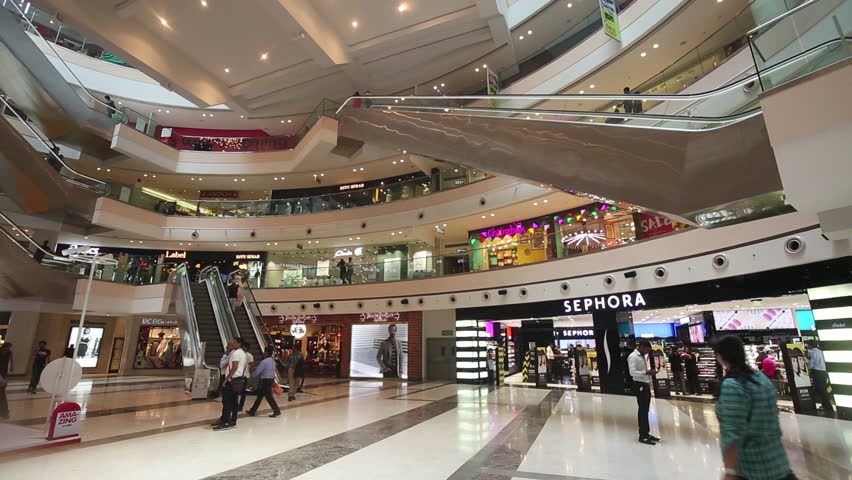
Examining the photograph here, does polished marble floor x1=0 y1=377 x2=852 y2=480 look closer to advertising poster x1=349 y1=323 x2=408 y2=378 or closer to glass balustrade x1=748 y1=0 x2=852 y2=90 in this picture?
glass balustrade x1=748 y1=0 x2=852 y2=90

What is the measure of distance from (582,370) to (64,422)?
11.9 m

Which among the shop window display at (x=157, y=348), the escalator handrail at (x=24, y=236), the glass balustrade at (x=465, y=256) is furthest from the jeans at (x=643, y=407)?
the shop window display at (x=157, y=348)

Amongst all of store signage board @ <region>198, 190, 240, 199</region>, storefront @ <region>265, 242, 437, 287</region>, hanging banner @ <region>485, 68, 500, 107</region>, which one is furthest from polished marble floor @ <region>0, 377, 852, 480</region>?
store signage board @ <region>198, 190, 240, 199</region>

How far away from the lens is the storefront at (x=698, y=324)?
8.05 meters

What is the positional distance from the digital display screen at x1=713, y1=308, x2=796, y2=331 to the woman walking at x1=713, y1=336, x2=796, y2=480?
15852mm

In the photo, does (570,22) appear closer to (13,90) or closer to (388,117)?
(388,117)

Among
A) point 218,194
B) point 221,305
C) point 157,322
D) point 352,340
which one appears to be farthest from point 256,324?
point 218,194

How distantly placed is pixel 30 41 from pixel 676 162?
18978mm

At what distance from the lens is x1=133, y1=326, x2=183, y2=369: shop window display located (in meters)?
19.5

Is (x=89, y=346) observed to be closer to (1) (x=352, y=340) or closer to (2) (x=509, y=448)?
(1) (x=352, y=340)

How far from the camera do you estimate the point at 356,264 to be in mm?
18375

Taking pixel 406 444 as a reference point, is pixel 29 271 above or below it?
above

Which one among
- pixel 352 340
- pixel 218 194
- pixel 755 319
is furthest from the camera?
pixel 218 194

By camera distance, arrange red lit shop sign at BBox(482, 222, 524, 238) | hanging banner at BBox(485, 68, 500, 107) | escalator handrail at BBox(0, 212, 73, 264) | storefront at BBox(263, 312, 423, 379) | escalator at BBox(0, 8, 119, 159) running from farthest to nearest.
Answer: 1. red lit shop sign at BBox(482, 222, 524, 238)
2. storefront at BBox(263, 312, 423, 379)
3. hanging banner at BBox(485, 68, 500, 107)
4. escalator at BBox(0, 8, 119, 159)
5. escalator handrail at BBox(0, 212, 73, 264)
